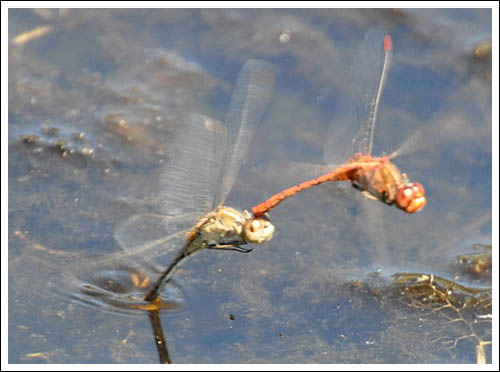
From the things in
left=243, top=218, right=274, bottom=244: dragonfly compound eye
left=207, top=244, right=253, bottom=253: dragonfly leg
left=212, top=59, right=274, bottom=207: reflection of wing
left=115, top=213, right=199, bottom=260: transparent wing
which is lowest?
left=243, top=218, right=274, bottom=244: dragonfly compound eye

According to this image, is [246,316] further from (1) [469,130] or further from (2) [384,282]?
(1) [469,130]

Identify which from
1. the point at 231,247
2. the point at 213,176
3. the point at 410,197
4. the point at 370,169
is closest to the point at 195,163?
the point at 213,176

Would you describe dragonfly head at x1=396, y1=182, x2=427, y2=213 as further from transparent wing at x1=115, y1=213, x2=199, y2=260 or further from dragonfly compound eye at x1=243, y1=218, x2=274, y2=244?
transparent wing at x1=115, y1=213, x2=199, y2=260

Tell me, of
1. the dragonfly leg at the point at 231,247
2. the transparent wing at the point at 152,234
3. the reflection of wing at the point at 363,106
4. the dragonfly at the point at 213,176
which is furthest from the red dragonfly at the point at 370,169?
the transparent wing at the point at 152,234

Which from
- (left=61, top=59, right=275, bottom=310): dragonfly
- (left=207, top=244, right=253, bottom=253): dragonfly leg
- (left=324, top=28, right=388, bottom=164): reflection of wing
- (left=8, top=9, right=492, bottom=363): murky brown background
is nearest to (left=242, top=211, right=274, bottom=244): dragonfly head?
(left=61, top=59, right=275, bottom=310): dragonfly

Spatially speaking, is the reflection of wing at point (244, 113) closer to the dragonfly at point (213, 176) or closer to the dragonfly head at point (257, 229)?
the dragonfly at point (213, 176)

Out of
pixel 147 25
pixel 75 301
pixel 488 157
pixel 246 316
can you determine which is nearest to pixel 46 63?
pixel 147 25
